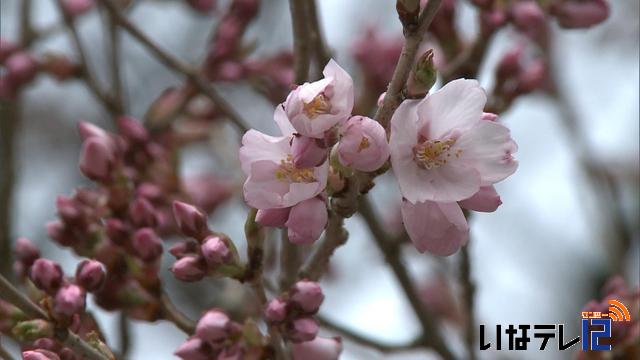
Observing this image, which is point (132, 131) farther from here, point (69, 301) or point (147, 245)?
point (69, 301)

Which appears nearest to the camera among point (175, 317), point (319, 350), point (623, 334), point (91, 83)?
point (319, 350)

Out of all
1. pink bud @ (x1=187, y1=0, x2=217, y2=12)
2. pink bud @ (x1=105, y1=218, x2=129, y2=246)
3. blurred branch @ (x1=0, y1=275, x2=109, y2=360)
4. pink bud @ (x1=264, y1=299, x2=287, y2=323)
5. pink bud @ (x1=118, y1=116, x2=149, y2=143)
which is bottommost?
blurred branch @ (x1=0, y1=275, x2=109, y2=360)

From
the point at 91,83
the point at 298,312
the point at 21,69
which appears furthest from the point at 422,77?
the point at 21,69

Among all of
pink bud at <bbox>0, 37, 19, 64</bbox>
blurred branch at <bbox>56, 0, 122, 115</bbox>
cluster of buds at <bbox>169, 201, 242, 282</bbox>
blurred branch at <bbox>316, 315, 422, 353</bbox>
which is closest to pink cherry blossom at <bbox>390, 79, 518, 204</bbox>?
cluster of buds at <bbox>169, 201, 242, 282</bbox>

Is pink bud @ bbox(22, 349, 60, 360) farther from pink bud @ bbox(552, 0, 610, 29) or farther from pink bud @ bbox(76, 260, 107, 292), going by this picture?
pink bud @ bbox(552, 0, 610, 29)

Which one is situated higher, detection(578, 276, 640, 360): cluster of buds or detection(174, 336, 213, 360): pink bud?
detection(578, 276, 640, 360): cluster of buds

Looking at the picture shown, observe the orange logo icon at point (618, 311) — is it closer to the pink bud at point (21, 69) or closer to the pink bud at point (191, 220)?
the pink bud at point (191, 220)
